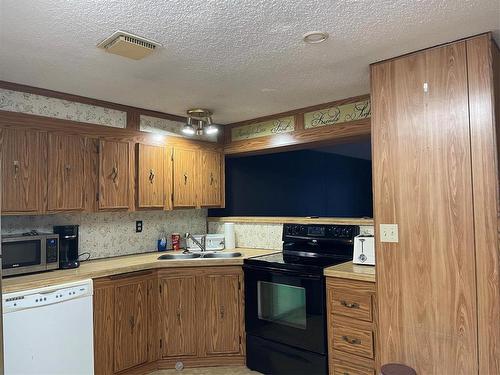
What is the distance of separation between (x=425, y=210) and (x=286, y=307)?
144 cm

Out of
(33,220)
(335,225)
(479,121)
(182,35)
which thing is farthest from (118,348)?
(479,121)

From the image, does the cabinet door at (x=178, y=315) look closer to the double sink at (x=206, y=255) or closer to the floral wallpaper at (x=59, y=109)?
the double sink at (x=206, y=255)

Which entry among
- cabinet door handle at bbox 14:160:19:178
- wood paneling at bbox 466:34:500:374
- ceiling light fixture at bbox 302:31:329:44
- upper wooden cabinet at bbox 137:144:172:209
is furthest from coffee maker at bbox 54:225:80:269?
wood paneling at bbox 466:34:500:374

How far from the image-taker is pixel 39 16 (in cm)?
183

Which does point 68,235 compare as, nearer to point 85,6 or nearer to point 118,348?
point 118,348

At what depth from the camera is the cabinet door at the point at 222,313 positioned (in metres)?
3.43

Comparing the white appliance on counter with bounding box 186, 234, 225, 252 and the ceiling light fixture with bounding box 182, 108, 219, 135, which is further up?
the ceiling light fixture with bounding box 182, 108, 219, 135

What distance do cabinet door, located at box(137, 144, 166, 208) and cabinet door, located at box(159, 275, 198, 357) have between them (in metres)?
0.77

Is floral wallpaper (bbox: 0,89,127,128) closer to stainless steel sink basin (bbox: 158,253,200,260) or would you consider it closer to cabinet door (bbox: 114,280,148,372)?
stainless steel sink basin (bbox: 158,253,200,260)

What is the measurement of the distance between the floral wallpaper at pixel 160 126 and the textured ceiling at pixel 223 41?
0.56 metres

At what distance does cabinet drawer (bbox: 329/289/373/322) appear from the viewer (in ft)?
8.52

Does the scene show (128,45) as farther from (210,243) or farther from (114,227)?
(210,243)

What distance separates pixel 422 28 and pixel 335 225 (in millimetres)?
1881

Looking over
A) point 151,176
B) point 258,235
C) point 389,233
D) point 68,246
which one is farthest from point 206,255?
point 389,233
